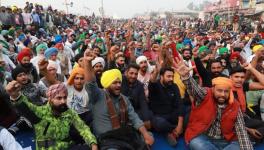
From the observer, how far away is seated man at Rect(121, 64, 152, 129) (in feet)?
17.5

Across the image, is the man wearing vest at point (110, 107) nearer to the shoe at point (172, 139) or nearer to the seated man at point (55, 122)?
the seated man at point (55, 122)

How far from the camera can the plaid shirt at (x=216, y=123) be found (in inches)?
177

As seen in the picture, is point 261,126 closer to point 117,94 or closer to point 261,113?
point 261,113

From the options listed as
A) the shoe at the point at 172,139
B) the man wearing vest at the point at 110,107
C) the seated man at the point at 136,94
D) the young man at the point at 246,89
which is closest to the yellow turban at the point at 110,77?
the man wearing vest at the point at 110,107

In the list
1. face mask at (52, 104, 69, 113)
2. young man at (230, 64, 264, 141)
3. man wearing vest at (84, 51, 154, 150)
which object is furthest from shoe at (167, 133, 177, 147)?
face mask at (52, 104, 69, 113)

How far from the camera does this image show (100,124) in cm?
457

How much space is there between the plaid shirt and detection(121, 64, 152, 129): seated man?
38.4 inches

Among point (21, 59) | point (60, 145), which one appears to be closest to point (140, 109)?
point (60, 145)

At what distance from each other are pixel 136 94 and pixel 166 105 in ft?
1.70

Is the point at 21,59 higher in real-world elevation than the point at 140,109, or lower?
higher

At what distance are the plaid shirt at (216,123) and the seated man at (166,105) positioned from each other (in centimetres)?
71

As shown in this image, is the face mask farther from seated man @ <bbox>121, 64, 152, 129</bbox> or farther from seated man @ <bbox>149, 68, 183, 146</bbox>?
seated man @ <bbox>149, 68, 183, 146</bbox>

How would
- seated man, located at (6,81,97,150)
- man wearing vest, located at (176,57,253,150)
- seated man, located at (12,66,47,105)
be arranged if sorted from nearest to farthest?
seated man, located at (6,81,97,150) → man wearing vest, located at (176,57,253,150) → seated man, located at (12,66,47,105)

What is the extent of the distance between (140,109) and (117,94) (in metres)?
0.92
